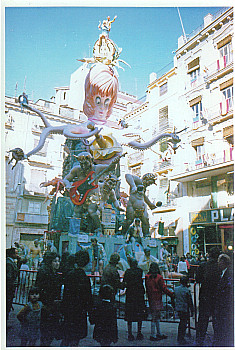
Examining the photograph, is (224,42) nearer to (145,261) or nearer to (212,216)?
(212,216)

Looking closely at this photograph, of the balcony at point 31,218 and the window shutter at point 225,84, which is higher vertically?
the window shutter at point 225,84

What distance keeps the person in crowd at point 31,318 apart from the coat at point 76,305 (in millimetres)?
360

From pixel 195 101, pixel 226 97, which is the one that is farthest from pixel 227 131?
pixel 195 101

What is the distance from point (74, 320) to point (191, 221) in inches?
512

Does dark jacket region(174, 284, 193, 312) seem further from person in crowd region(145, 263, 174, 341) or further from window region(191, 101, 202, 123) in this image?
window region(191, 101, 202, 123)

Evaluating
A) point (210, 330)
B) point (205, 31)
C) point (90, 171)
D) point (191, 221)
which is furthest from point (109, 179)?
point (205, 31)

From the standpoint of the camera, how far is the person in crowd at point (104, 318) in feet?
10.5

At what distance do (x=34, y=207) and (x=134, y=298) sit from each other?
10.9 metres

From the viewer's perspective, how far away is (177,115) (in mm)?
16234

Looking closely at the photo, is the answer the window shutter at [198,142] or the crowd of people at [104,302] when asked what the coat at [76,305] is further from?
the window shutter at [198,142]

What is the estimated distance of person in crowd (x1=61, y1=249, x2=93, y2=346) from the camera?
3.13 metres

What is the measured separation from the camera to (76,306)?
10.3 ft

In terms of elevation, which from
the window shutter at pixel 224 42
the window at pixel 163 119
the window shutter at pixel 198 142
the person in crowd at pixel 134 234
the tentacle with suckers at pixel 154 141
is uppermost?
the window shutter at pixel 224 42

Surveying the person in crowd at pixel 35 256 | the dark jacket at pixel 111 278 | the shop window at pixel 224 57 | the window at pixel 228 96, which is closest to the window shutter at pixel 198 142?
the window at pixel 228 96
